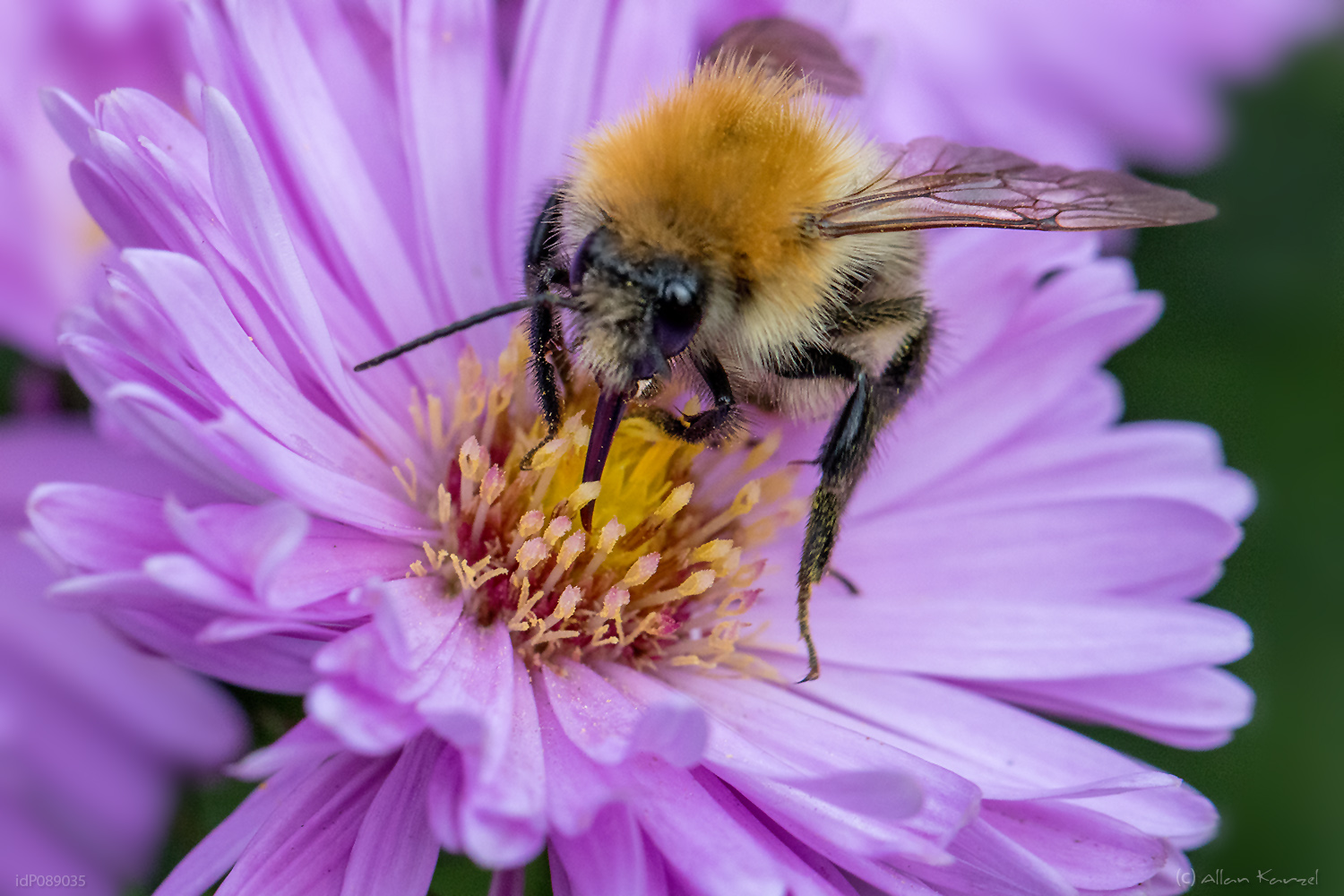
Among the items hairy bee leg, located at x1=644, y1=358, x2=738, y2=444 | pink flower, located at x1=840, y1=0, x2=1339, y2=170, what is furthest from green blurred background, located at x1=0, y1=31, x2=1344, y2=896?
hairy bee leg, located at x1=644, y1=358, x2=738, y2=444

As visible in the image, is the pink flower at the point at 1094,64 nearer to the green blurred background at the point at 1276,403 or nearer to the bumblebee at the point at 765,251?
the green blurred background at the point at 1276,403

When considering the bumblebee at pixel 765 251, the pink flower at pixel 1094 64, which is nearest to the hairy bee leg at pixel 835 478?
the bumblebee at pixel 765 251

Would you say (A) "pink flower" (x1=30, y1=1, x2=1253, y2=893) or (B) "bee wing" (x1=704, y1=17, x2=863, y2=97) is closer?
(A) "pink flower" (x1=30, y1=1, x2=1253, y2=893)

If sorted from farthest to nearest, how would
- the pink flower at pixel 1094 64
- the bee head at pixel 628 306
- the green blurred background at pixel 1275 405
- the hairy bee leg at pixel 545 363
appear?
the pink flower at pixel 1094 64, the green blurred background at pixel 1275 405, the hairy bee leg at pixel 545 363, the bee head at pixel 628 306

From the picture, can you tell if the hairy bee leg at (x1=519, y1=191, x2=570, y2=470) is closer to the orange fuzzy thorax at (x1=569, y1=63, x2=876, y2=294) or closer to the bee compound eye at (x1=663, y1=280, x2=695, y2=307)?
the orange fuzzy thorax at (x1=569, y1=63, x2=876, y2=294)

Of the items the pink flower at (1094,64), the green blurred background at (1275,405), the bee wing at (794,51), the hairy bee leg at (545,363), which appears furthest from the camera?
the pink flower at (1094,64)

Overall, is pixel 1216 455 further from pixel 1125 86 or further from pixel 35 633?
pixel 35 633

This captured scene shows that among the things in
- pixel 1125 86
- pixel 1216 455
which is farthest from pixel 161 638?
pixel 1125 86
